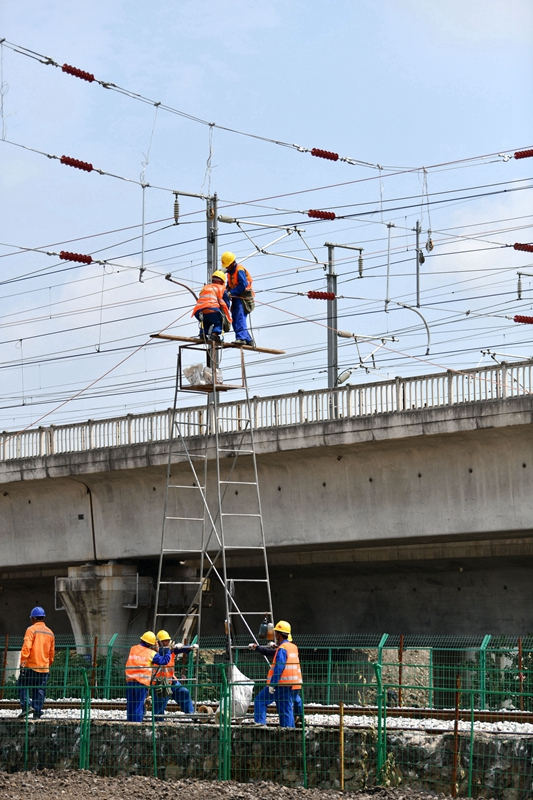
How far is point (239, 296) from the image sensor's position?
82.5 ft

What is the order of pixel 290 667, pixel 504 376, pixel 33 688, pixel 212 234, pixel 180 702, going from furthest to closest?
pixel 212 234 < pixel 504 376 < pixel 33 688 < pixel 180 702 < pixel 290 667

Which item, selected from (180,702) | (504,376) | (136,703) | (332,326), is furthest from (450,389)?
(136,703)

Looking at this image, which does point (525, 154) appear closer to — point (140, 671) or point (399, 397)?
point (399, 397)

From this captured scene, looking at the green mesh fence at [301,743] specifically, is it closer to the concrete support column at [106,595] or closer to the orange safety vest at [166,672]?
the orange safety vest at [166,672]

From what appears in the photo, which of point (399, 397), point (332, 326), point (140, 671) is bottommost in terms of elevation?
point (140, 671)

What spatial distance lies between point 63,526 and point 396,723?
2015 cm

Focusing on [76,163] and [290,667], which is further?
[76,163]

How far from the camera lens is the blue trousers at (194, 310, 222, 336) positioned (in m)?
24.8

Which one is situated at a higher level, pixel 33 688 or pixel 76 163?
pixel 76 163

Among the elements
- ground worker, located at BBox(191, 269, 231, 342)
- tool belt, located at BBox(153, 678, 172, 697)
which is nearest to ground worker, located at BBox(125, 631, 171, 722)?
tool belt, located at BBox(153, 678, 172, 697)

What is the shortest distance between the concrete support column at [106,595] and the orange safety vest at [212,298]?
13815 mm

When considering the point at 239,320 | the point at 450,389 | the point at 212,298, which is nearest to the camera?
the point at 212,298

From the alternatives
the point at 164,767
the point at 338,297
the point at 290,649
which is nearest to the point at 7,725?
the point at 164,767

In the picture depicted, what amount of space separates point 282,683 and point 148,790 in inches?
91.0
